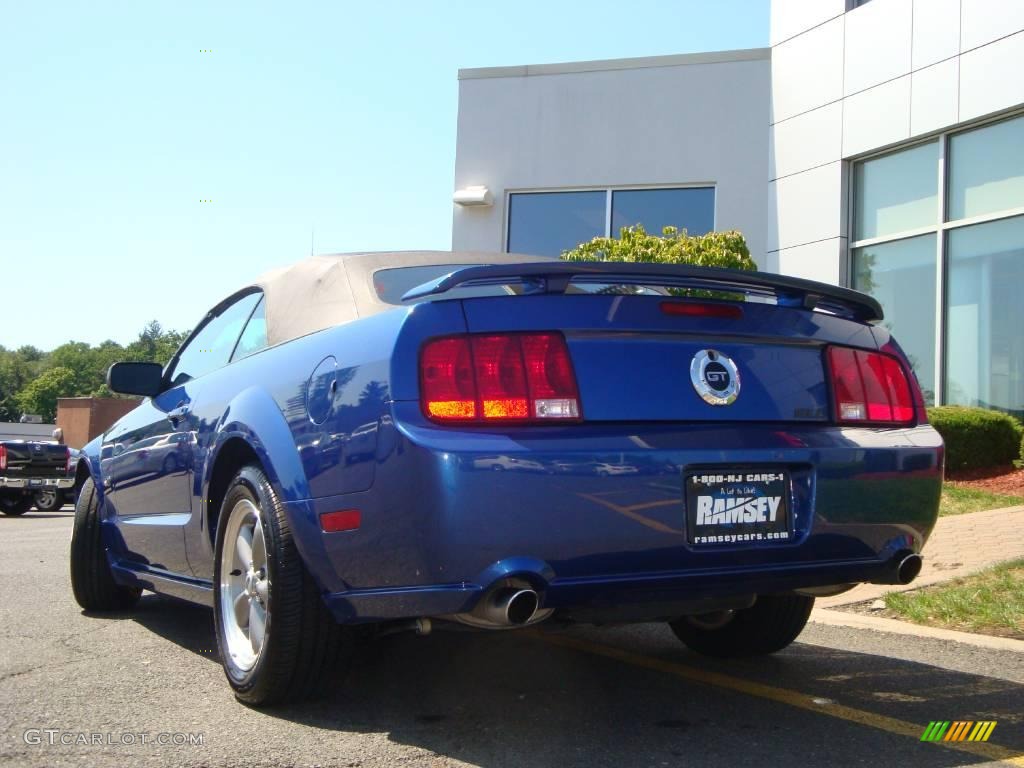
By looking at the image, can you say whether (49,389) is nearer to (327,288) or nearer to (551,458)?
(327,288)

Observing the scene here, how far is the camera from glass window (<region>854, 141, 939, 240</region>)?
15070 millimetres

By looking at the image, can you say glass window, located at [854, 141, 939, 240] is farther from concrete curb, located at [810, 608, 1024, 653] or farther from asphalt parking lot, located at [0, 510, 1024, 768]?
asphalt parking lot, located at [0, 510, 1024, 768]

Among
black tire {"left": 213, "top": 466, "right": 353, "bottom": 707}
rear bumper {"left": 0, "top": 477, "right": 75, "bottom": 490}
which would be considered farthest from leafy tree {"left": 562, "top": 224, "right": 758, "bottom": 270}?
black tire {"left": 213, "top": 466, "right": 353, "bottom": 707}

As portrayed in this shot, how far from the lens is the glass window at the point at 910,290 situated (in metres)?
14.8

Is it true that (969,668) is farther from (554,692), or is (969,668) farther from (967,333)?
(967,333)

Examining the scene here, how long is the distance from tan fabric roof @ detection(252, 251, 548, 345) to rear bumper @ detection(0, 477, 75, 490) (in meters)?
14.6

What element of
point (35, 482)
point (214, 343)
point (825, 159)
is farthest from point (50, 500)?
point (214, 343)

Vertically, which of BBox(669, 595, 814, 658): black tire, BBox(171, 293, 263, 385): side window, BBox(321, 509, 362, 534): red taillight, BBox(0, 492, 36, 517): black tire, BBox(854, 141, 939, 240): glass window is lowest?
BBox(0, 492, 36, 517): black tire

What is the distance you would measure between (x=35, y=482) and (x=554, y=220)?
A: 9.45 metres

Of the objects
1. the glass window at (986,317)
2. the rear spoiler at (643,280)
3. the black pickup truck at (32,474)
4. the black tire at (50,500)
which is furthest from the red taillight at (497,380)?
the black tire at (50,500)

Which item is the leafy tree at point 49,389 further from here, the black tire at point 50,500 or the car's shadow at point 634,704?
the car's shadow at point 634,704

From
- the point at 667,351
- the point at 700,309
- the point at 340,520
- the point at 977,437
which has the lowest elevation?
the point at 340,520

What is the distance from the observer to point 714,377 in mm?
3191

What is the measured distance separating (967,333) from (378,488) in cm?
1293
